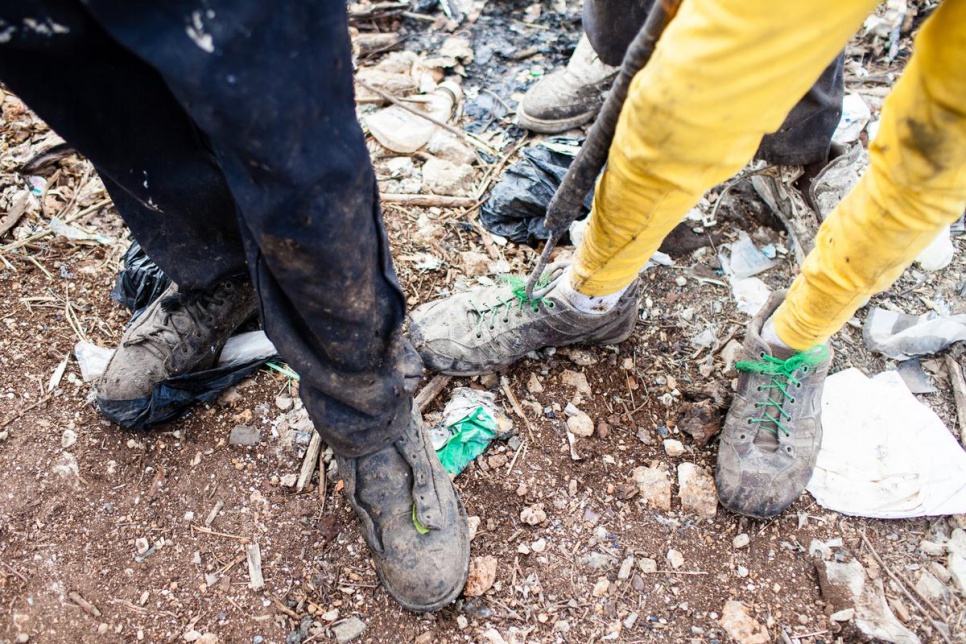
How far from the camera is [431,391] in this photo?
2.29 m

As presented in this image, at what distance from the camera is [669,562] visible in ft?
6.53

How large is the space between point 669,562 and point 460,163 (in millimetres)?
2081

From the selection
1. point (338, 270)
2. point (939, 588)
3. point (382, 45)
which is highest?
point (338, 270)

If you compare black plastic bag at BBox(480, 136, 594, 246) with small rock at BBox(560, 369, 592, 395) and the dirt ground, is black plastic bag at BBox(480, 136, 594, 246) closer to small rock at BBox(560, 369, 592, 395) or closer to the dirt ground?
the dirt ground

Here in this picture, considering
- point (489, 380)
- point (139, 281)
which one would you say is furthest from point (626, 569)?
point (139, 281)

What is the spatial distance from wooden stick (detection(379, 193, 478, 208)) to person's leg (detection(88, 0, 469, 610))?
129cm

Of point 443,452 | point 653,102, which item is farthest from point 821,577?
point 653,102

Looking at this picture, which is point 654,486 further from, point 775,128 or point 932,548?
point 775,128

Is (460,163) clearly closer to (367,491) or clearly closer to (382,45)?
(382,45)

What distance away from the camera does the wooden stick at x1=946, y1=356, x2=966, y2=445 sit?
231 centimetres

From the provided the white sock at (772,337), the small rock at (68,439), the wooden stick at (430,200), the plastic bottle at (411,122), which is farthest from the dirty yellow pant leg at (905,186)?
the small rock at (68,439)

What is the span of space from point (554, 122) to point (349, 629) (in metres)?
2.48

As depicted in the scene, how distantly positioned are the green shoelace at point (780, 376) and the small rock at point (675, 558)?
1.71 ft

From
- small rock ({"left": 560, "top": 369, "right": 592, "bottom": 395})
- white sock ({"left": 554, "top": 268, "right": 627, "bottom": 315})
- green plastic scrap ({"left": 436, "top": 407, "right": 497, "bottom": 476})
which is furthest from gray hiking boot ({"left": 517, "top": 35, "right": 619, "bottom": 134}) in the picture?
green plastic scrap ({"left": 436, "top": 407, "right": 497, "bottom": 476})
